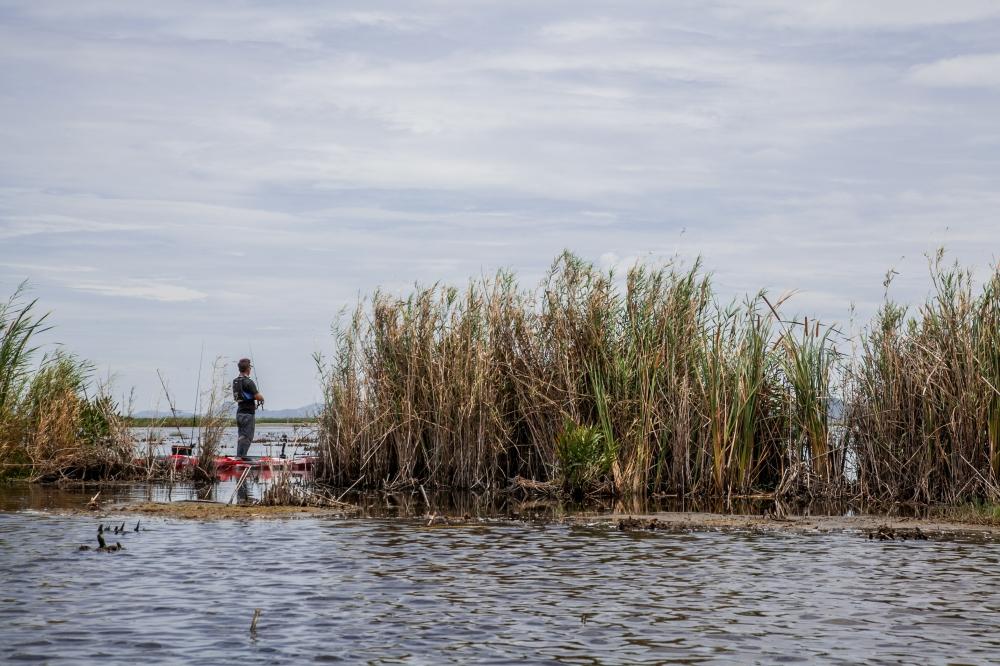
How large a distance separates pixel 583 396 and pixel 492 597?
27.5 feet

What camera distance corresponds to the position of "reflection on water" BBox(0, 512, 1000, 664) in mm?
7789

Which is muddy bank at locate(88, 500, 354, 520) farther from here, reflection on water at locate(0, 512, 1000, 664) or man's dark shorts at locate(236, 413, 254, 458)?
man's dark shorts at locate(236, 413, 254, 458)

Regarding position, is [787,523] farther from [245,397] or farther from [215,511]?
[245,397]

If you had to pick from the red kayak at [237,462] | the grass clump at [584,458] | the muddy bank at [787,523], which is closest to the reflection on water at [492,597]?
the muddy bank at [787,523]

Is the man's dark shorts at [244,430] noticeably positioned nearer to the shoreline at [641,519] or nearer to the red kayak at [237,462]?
the red kayak at [237,462]

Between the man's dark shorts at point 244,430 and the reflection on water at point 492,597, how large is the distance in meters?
9.02

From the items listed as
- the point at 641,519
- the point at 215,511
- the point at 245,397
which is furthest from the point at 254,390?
the point at 641,519

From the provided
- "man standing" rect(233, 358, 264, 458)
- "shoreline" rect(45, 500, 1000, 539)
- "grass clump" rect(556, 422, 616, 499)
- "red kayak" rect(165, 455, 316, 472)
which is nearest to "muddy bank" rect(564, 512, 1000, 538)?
"shoreline" rect(45, 500, 1000, 539)

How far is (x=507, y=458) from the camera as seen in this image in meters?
19.0

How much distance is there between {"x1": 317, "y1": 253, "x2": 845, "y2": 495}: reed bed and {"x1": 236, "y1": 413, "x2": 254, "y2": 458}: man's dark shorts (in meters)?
3.15

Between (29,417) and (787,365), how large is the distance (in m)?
14.0

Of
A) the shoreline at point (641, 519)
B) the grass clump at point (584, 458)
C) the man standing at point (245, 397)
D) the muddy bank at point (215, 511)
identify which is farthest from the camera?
the man standing at point (245, 397)

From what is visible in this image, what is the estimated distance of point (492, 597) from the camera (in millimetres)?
9633

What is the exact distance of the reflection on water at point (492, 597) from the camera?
25.6 feet
